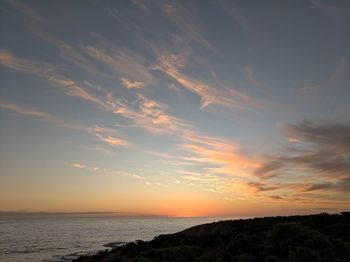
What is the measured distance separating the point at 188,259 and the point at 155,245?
35.8 feet

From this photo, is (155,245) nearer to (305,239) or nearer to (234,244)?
(234,244)

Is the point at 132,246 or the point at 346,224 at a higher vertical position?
the point at 346,224

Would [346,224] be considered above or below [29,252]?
above

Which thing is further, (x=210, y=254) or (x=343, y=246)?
(x=210, y=254)

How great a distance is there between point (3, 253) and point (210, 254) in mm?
49663

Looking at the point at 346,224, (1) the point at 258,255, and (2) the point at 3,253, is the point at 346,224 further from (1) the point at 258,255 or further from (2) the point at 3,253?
(2) the point at 3,253

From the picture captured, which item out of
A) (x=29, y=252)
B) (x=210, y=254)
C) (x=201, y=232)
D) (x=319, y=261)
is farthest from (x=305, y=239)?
(x=29, y=252)

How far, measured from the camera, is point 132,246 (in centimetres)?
3875

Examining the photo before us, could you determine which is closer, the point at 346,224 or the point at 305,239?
the point at 305,239

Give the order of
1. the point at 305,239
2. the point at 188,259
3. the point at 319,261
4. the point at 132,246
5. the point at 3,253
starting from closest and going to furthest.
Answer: the point at 319,261 → the point at 305,239 → the point at 188,259 → the point at 132,246 → the point at 3,253

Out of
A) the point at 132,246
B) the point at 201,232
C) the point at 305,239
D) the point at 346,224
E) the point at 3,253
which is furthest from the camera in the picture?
the point at 3,253

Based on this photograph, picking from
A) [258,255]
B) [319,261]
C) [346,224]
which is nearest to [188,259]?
[258,255]

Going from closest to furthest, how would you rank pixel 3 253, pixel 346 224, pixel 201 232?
pixel 346 224
pixel 201 232
pixel 3 253

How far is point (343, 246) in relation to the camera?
21297mm
